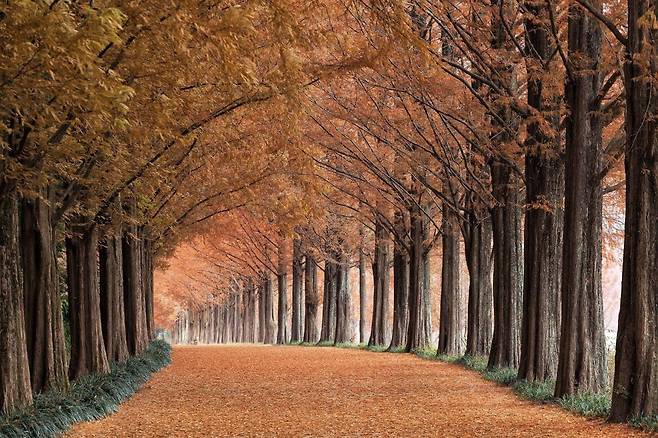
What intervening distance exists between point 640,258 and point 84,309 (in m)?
9.24

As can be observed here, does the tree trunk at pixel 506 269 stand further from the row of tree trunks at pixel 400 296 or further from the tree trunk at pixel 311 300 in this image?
the tree trunk at pixel 311 300

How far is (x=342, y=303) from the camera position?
34.5m

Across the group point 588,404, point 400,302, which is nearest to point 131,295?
point 400,302

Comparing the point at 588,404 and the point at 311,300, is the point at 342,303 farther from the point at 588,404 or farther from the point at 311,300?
the point at 588,404

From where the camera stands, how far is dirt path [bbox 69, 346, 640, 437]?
9.55 m

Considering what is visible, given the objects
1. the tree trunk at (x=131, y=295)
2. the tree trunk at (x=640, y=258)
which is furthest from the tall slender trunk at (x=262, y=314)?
the tree trunk at (x=640, y=258)

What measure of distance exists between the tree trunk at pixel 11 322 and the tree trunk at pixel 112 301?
703cm

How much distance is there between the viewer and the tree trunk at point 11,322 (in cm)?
961

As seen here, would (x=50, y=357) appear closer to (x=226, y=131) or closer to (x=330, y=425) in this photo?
(x=330, y=425)

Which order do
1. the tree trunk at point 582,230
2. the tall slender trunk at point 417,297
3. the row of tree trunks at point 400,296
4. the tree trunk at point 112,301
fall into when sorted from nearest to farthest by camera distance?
the tree trunk at point 582,230 < the tree trunk at point 112,301 < the tall slender trunk at point 417,297 < the row of tree trunks at point 400,296

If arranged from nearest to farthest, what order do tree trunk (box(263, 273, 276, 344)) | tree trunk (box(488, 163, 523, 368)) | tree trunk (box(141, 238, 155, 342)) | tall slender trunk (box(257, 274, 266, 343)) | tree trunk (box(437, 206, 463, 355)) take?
tree trunk (box(488, 163, 523, 368)) < tree trunk (box(437, 206, 463, 355)) < tree trunk (box(141, 238, 155, 342)) < tree trunk (box(263, 273, 276, 344)) < tall slender trunk (box(257, 274, 266, 343))

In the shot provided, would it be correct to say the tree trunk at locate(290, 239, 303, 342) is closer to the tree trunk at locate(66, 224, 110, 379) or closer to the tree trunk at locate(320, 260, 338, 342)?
the tree trunk at locate(320, 260, 338, 342)

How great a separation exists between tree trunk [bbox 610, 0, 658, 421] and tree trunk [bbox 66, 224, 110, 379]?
28.6 ft

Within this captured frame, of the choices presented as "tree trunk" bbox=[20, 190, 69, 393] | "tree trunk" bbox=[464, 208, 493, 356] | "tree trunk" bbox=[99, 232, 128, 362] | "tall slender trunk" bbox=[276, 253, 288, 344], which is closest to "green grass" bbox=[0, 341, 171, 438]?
"tree trunk" bbox=[20, 190, 69, 393]
